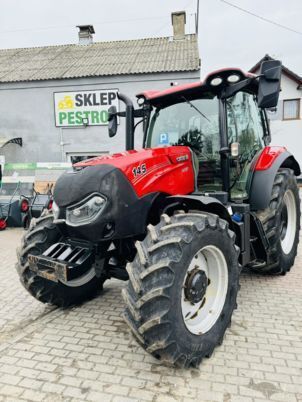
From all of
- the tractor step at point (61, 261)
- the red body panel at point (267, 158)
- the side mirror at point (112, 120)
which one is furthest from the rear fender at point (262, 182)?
the tractor step at point (61, 261)

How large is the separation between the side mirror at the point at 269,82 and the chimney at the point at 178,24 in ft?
51.9

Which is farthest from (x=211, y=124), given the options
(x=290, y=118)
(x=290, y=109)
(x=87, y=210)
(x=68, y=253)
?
(x=290, y=109)

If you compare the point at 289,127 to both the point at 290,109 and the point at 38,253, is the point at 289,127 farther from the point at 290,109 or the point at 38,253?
the point at 38,253

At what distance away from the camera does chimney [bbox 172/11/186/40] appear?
17.2 meters

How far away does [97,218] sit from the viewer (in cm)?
280

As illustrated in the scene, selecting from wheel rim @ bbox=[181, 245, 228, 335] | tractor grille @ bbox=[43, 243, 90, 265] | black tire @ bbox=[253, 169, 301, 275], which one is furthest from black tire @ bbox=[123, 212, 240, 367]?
black tire @ bbox=[253, 169, 301, 275]

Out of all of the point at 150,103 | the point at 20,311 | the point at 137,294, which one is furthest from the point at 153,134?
the point at 20,311

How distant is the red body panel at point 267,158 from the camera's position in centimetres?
414

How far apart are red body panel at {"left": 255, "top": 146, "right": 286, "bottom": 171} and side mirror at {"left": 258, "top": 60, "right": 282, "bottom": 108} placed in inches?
39.1

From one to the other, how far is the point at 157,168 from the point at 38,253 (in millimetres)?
1415

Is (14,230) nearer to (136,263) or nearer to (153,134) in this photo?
(153,134)

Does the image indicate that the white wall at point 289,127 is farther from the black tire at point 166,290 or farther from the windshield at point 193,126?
the black tire at point 166,290

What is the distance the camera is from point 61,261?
3133mm

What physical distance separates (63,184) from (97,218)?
20.0 inches
